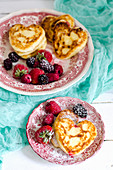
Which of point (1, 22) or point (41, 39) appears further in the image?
point (1, 22)

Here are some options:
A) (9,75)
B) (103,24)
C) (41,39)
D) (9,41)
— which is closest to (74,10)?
(103,24)

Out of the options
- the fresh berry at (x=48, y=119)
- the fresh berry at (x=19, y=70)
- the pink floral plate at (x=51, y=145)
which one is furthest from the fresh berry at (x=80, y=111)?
the fresh berry at (x=19, y=70)

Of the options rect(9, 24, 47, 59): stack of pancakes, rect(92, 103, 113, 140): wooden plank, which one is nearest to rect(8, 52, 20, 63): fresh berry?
rect(9, 24, 47, 59): stack of pancakes

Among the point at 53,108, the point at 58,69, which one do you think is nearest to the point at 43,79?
the point at 58,69

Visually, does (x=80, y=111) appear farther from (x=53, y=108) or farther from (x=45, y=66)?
(x=45, y=66)

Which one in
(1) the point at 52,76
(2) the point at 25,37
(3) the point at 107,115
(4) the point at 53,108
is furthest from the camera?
(2) the point at 25,37

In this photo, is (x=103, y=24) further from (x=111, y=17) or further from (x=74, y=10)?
(x=74, y=10)
